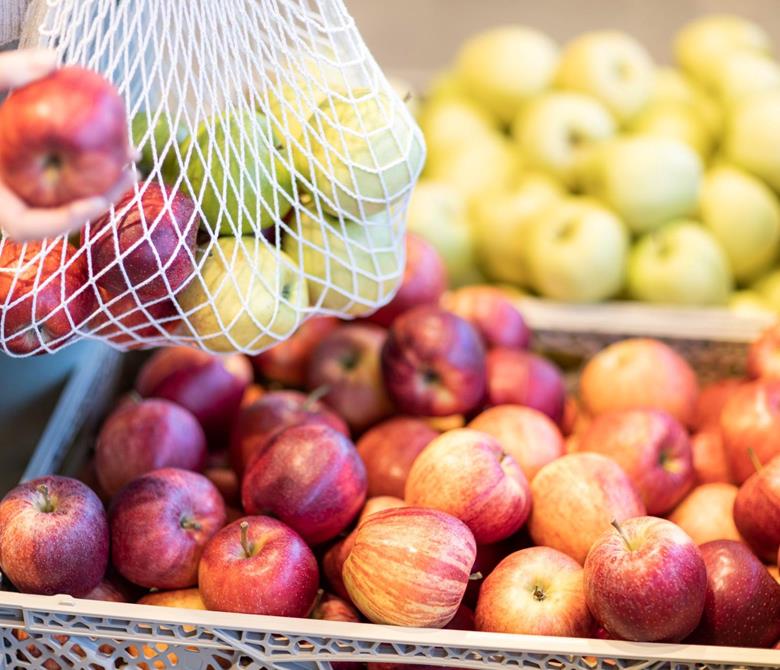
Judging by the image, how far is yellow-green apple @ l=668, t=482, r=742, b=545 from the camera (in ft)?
3.61

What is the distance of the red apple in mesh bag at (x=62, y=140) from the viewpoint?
2.17ft

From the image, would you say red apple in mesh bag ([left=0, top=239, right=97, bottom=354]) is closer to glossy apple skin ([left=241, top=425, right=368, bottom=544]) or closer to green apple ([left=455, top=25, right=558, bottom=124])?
glossy apple skin ([left=241, top=425, right=368, bottom=544])

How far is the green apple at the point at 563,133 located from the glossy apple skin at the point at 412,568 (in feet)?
3.33

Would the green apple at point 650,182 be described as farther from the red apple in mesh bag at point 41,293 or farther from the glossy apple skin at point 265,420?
the red apple in mesh bag at point 41,293

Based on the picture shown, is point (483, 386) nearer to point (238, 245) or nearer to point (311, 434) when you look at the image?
point (311, 434)

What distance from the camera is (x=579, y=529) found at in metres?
1.01

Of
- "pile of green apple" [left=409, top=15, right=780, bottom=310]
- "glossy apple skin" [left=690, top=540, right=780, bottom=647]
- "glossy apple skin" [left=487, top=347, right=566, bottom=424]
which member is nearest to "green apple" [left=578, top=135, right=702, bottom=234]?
"pile of green apple" [left=409, top=15, right=780, bottom=310]

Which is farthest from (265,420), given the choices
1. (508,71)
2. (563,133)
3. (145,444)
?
(508,71)

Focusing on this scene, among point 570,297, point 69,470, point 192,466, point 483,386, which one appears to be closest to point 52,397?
point 69,470

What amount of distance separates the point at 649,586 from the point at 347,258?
427 mm

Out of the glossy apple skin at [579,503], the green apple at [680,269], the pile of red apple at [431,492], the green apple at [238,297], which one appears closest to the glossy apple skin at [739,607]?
the pile of red apple at [431,492]

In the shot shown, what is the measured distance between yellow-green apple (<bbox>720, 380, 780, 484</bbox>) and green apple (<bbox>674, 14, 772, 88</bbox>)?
35.6 inches

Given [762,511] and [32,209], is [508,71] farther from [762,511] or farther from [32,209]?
[32,209]

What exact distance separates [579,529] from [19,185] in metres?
0.64
